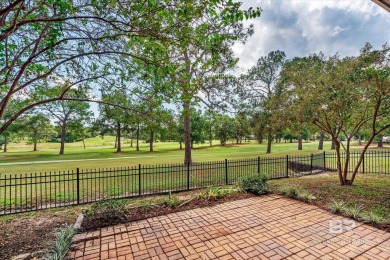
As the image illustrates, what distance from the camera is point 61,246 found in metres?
3.52

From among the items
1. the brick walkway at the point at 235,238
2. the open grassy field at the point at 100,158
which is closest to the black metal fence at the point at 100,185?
the brick walkway at the point at 235,238

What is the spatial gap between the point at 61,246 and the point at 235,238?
316 cm

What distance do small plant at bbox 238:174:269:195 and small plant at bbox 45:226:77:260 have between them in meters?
5.29

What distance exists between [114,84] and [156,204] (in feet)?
12.2

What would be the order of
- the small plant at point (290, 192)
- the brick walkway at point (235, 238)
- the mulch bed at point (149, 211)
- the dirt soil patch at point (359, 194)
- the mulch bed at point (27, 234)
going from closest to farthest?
the brick walkway at point (235, 238) < the mulch bed at point (27, 234) < the mulch bed at point (149, 211) < the dirt soil patch at point (359, 194) < the small plant at point (290, 192)

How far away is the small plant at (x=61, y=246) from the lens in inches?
128

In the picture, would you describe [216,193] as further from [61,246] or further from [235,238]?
[61,246]

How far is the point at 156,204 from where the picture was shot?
5973mm

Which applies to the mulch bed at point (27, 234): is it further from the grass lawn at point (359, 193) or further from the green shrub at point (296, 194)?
the grass lawn at point (359, 193)

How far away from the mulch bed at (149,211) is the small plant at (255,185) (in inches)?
13.3

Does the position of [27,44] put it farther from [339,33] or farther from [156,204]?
[339,33]

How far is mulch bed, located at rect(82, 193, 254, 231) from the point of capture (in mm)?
4690

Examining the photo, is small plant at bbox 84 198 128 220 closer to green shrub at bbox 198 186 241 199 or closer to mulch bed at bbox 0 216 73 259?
mulch bed at bbox 0 216 73 259

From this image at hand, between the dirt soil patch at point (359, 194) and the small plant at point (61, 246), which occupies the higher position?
the small plant at point (61, 246)
